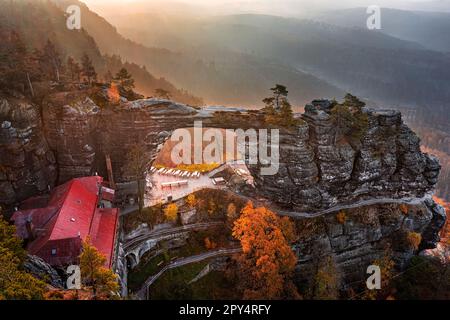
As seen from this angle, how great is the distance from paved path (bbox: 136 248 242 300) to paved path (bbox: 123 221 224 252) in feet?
13.8

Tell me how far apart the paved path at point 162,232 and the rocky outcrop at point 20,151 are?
15.1 meters

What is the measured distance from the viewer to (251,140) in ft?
170

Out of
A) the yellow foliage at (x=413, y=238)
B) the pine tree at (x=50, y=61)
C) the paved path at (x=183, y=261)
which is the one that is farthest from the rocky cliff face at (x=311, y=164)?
the paved path at (x=183, y=261)

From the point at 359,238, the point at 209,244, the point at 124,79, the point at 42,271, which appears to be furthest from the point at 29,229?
the point at 359,238

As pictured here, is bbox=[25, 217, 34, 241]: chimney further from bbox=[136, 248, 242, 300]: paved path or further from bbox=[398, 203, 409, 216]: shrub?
bbox=[398, 203, 409, 216]: shrub

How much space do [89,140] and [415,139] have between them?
167ft

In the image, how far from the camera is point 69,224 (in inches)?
1433

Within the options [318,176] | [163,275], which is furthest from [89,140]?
[318,176]

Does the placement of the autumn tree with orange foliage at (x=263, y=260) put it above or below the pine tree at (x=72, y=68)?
below

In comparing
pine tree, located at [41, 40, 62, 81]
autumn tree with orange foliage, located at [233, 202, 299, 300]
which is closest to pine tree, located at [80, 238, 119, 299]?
autumn tree with orange foliage, located at [233, 202, 299, 300]

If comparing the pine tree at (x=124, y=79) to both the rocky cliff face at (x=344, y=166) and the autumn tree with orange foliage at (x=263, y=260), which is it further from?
the autumn tree with orange foliage at (x=263, y=260)

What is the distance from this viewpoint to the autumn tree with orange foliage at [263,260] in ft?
Result: 132

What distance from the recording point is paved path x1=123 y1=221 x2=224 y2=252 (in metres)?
45.8
